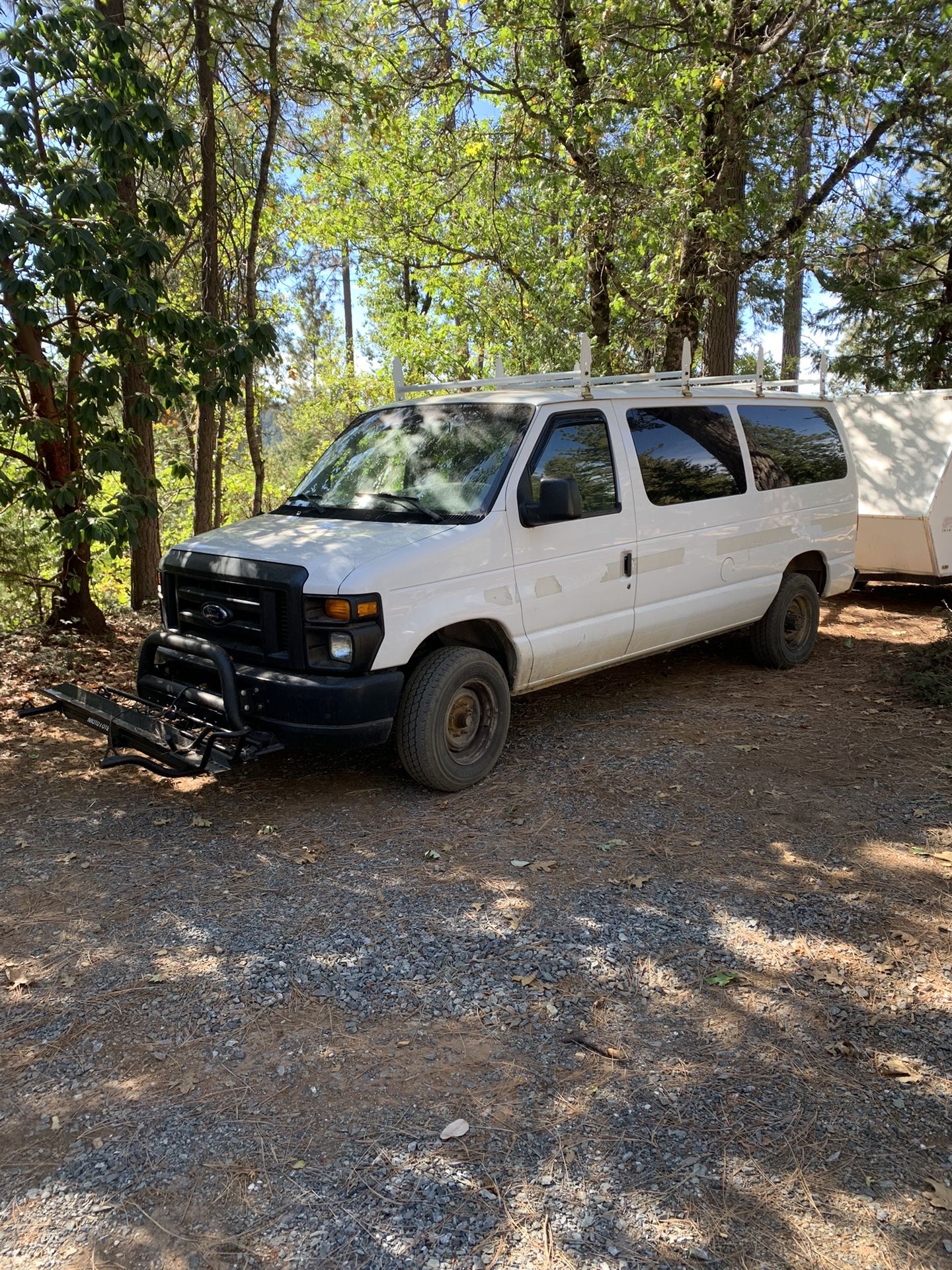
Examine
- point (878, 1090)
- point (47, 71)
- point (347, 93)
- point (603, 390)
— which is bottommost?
point (878, 1090)

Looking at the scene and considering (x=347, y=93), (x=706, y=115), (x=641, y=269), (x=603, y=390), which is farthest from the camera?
(x=641, y=269)

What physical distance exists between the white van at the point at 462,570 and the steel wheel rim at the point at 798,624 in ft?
2.39

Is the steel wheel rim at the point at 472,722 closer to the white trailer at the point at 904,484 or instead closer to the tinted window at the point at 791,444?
the tinted window at the point at 791,444

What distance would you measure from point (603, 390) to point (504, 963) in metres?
3.98

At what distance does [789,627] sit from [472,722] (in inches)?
149

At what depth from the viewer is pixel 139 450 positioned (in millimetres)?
8914

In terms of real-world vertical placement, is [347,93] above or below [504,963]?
above

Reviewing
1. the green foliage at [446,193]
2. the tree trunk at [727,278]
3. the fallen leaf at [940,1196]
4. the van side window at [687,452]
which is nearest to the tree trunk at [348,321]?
the green foliage at [446,193]

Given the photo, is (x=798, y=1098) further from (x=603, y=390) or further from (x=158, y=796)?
(x=603, y=390)

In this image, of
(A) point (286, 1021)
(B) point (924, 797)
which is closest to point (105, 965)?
(A) point (286, 1021)

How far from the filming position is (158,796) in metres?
5.59

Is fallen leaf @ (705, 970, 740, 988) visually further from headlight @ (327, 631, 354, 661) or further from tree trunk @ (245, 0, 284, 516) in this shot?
tree trunk @ (245, 0, 284, 516)

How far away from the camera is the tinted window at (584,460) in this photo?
5.89m

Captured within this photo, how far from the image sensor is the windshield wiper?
18.1 feet
